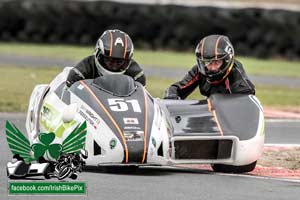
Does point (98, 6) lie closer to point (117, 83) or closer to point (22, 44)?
point (22, 44)

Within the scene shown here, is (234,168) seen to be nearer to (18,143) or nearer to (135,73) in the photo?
(135,73)

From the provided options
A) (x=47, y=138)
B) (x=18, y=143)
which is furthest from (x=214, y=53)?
(x=18, y=143)

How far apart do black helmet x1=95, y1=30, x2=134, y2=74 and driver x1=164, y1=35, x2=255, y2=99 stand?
0.79 metres

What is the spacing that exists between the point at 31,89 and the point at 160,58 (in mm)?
9444

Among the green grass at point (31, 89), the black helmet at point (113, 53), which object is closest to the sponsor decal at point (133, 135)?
the black helmet at point (113, 53)

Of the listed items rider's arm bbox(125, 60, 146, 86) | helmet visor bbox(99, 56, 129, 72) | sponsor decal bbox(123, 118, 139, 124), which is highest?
helmet visor bbox(99, 56, 129, 72)

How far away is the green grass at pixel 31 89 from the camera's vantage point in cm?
1655

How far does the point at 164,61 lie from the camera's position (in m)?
26.7

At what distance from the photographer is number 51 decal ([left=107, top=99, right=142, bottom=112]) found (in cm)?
981

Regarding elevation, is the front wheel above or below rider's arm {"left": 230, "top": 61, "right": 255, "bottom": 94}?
below

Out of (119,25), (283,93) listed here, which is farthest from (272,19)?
(283,93)

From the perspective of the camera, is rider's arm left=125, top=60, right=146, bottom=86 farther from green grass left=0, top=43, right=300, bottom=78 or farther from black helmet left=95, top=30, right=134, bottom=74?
green grass left=0, top=43, right=300, bottom=78

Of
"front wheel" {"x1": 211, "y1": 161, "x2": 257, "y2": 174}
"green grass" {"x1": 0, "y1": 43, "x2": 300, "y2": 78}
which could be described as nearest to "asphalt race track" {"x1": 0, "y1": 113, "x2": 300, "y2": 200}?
"front wheel" {"x1": 211, "y1": 161, "x2": 257, "y2": 174}

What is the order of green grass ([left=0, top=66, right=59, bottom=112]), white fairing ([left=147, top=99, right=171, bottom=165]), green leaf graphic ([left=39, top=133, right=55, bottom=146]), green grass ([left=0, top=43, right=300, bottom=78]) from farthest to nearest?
green grass ([left=0, top=43, right=300, bottom=78]) → green grass ([left=0, top=66, right=59, bottom=112]) → white fairing ([left=147, top=99, right=171, bottom=165]) → green leaf graphic ([left=39, top=133, right=55, bottom=146])
